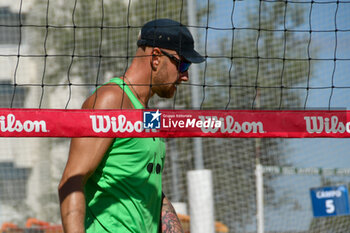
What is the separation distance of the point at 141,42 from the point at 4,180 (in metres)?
7.51

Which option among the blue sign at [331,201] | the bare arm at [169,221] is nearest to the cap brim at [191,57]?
the bare arm at [169,221]

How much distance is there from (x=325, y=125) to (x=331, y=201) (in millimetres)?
5994

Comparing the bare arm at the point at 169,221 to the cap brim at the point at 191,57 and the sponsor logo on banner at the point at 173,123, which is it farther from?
the cap brim at the point at 191,57

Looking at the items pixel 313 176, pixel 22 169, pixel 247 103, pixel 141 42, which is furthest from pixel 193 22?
pixel 141 42

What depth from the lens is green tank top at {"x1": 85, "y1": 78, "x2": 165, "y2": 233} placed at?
275 centimetres

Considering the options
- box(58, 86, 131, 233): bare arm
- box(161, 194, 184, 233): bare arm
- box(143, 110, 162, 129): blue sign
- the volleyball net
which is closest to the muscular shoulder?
box(58, 86, 131, 233): bare arm

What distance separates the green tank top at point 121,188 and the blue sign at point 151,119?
13 centimetres

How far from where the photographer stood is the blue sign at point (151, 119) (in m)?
2.67

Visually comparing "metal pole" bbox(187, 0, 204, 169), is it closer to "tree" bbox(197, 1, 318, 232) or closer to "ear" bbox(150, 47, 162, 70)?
"tree" bbox(197, 1, 318, 232)

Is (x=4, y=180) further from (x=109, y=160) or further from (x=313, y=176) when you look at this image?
(x=109, y=160)

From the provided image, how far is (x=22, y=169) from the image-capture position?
9.73m

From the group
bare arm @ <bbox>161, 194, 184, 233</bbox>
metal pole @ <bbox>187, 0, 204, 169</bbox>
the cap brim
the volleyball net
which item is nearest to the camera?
the cap brim

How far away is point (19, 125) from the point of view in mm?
2590

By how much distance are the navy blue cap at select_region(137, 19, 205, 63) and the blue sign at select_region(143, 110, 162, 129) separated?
392mm
